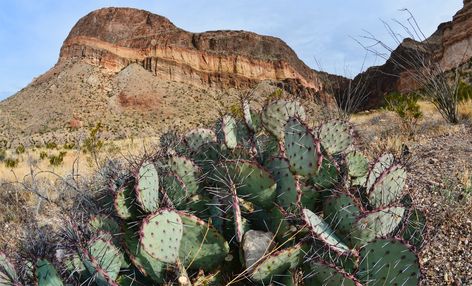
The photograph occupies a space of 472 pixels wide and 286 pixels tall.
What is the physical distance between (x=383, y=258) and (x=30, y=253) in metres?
2.09

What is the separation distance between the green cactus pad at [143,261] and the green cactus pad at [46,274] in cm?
45

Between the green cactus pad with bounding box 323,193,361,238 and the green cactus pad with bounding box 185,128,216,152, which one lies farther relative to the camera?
the green cactus pad with bounding box 185,128,216,152

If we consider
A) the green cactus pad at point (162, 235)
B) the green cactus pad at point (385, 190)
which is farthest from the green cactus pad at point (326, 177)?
the green cactus pad at point (162, 235)

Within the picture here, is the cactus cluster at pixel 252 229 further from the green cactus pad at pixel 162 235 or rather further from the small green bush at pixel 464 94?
the small green bush at pixel 464 94

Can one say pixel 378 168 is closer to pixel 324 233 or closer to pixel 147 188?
pixel 324 233

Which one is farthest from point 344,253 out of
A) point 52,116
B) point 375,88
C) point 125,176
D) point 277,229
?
point 52,116

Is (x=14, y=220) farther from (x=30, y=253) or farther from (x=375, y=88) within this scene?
(x=375, y=88)

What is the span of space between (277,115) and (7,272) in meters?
2.29

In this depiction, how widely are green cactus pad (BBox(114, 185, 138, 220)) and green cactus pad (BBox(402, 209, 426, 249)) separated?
181 centimetres

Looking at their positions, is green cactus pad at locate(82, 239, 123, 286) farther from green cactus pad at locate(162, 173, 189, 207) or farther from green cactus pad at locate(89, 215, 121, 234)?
green cactus pad at locate(162, 173, 189, 207)

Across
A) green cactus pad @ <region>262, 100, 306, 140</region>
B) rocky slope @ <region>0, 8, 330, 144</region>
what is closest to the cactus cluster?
green cactus pad @ <region>262, 100, 306, 140</region>

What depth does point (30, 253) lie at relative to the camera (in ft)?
9.51

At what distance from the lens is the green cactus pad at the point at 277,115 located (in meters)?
4.04

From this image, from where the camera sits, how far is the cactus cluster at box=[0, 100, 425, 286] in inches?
113
